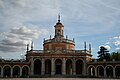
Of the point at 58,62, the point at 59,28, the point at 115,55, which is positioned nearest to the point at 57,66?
the point at 58,62

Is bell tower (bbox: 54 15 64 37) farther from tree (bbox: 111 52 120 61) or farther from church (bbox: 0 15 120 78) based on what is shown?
tree (bbox: 111 52 120 61)

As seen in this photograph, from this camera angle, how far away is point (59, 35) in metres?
64.4

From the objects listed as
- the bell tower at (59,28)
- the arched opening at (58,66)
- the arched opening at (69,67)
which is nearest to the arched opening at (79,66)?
the arched opening at (69,67)

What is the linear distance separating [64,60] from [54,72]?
4.08 metres

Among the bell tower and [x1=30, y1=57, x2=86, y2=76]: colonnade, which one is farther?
the bell tower

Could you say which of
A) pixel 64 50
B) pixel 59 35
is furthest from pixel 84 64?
pixel 59 35

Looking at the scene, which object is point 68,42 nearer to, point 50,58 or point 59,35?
point 59,35

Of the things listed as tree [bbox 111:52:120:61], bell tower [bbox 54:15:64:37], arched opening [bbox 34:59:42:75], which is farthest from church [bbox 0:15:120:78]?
tree [bbox 111:52:120:61]

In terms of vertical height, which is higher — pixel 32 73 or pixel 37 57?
pixel 37 57

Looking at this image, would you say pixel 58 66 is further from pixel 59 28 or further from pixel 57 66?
pixel 59 28

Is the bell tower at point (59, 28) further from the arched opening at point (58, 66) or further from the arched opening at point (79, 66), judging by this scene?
the arched opening at point (79, 66)

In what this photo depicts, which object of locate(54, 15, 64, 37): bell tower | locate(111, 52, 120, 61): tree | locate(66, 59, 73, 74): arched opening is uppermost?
locate(54, 15, 64, 37): bell tower

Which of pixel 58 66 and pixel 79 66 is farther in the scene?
pixel 79 66

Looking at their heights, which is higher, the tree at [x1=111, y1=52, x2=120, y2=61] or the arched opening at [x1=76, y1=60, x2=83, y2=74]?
the tree at [x1=111, y1=52, x2=120, y2=61]
